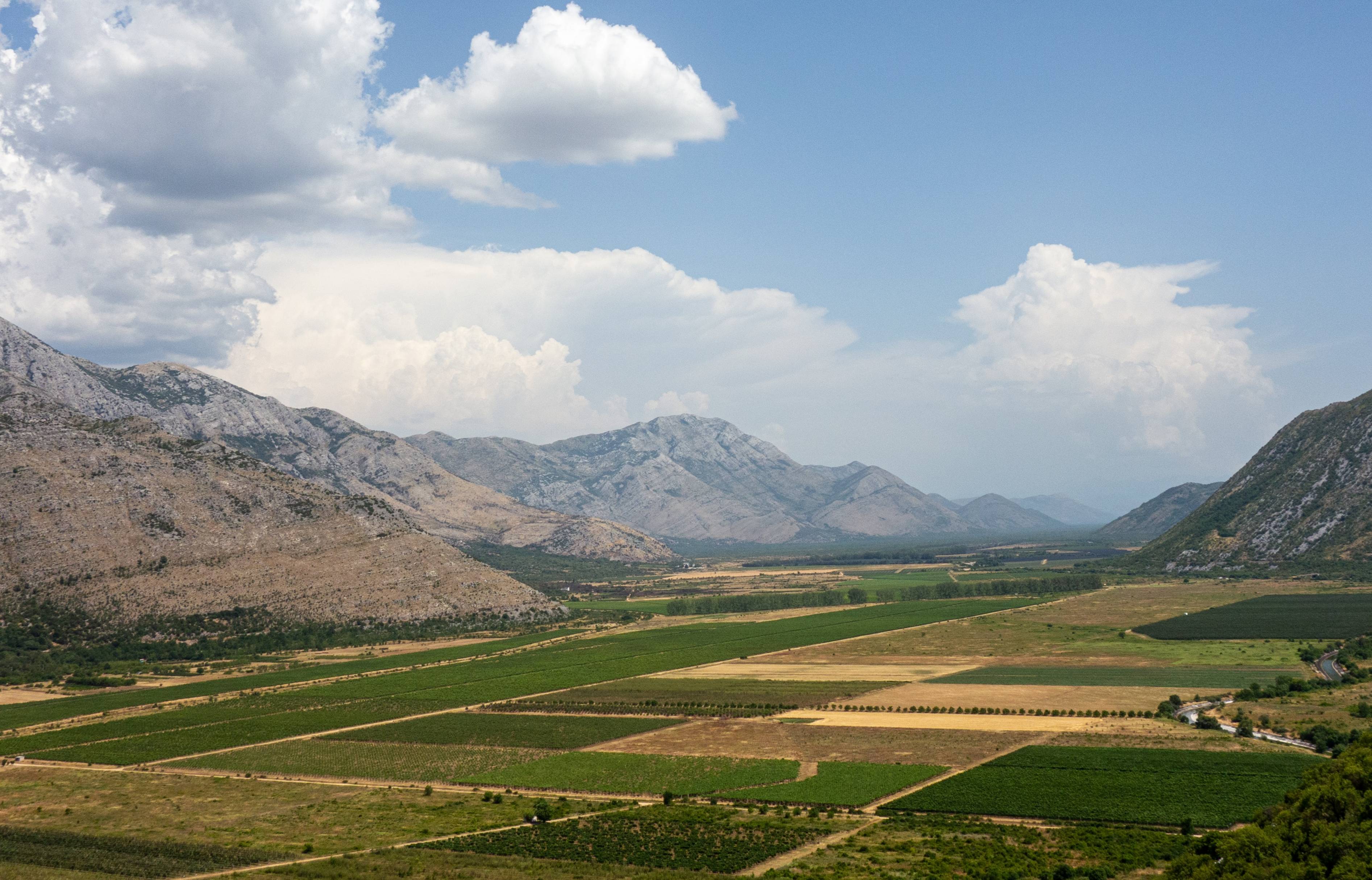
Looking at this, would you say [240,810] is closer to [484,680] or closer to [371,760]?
[371,760]

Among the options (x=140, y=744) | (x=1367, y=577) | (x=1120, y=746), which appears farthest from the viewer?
(x=1367, y=577)

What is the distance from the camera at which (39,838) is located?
60938 millimetres

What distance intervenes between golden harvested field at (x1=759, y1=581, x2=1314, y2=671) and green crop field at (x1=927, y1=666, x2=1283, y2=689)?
3.76 meters

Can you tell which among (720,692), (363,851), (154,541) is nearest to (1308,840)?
(363,851)

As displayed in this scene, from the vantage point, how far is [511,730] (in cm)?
9306

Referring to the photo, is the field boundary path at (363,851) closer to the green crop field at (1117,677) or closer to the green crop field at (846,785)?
the green crop field at (846,785)

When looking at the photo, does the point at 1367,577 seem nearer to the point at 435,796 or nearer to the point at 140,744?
the point at 435,796

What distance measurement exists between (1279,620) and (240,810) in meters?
148

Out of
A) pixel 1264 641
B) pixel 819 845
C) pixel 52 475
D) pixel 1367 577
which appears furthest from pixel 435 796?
pixel 1367 577

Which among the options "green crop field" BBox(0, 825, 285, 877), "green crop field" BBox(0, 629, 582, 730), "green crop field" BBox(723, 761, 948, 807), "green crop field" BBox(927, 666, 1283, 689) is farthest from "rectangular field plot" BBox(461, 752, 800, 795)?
"green crop field" BBox(0, 629, 582, 730)

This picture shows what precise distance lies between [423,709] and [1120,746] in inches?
2824

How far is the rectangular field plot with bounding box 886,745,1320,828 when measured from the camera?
192ft

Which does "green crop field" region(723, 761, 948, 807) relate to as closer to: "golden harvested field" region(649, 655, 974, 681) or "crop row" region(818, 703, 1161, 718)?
"crop row" region(818, 703, 1161, 718)

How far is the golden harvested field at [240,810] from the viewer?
60.8m
